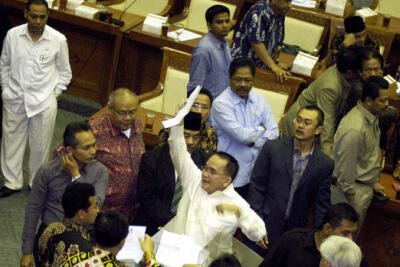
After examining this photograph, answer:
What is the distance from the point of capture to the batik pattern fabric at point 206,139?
12.9 ft

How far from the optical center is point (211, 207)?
3414 mm

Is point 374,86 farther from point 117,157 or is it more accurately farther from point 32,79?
point 32,79

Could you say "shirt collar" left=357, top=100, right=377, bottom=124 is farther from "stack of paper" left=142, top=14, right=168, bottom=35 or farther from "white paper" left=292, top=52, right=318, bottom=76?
"stack of paper" left=142, top=14, right=168, bottom=35

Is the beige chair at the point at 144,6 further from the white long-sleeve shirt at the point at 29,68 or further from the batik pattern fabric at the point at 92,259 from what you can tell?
the batik pattern fabric at the point at 92,259

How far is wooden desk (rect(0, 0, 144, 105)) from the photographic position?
20.2ft

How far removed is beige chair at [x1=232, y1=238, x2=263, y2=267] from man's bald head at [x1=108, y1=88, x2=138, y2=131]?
90 cm

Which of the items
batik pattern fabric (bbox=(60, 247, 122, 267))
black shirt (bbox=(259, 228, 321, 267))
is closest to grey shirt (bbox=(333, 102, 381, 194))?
black shirt (bbox=(259, 228, 321, 267))

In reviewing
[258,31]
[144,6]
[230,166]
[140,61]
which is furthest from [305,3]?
[230,166]

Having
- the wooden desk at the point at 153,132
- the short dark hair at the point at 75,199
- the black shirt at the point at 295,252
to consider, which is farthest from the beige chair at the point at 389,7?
the short dark hair at the point at 75,199

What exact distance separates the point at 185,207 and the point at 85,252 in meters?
0.66

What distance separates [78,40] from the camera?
6285 millimetres

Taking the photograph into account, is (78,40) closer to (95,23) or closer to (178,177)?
(95,23)

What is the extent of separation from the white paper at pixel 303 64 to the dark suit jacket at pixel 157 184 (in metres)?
2.12

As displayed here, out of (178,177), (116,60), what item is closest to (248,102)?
(178,177)
